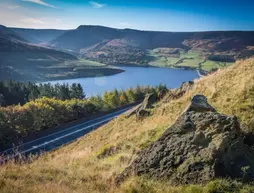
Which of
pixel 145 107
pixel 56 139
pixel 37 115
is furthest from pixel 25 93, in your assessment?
pixel 145 107

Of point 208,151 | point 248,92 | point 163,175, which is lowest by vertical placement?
point 163,175

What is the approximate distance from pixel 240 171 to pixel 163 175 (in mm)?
1783

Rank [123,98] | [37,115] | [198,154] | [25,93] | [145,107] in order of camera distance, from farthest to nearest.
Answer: [25,93] → [123,98] → [37,115] → [145,107] → [198,154]

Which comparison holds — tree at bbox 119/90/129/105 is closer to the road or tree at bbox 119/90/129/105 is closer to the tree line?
the tree line

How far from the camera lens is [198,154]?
21.6 feet

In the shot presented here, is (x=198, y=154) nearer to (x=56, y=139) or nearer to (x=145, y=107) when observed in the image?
(x=145, y=107)

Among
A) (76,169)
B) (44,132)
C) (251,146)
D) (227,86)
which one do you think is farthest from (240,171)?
(44,132)

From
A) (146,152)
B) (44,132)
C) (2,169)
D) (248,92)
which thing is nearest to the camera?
(2,169)

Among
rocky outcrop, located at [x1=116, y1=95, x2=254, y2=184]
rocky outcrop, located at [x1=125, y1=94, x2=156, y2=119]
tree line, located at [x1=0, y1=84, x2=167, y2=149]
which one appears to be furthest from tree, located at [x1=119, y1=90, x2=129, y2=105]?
rocky outcrop, located at [x1=116, y1=95, x2=254, y2=184]

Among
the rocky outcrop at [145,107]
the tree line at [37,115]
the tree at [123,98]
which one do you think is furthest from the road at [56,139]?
the tree at [123,98]

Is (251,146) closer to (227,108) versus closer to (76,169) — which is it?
(227,108)

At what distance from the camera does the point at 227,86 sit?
562 inches

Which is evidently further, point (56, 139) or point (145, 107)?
point (56, 139)

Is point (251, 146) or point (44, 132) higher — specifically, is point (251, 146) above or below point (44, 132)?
above
